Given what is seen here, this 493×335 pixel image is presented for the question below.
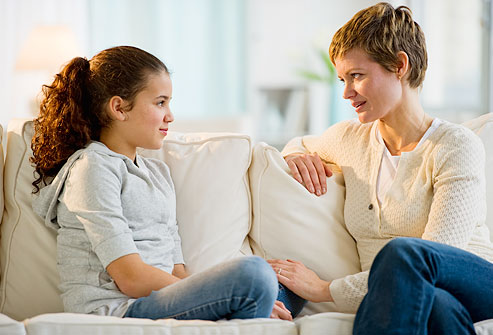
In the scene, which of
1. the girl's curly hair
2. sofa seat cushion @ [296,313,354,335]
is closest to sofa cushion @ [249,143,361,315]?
sofa seat cushion @ [296,313,354,335]

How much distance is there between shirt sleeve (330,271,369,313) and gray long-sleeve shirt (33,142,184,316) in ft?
1.39

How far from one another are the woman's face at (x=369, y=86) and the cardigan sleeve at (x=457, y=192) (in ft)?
0.64

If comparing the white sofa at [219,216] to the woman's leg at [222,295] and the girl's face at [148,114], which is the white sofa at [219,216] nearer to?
the girl's face at [148,114]

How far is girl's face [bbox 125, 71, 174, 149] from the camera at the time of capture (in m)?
1.61

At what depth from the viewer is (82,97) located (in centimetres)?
161

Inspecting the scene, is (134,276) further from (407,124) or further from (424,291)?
(407,124)

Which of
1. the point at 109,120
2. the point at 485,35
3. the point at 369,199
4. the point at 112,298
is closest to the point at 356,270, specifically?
the point at 369,199

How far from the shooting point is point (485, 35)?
3.97 meters

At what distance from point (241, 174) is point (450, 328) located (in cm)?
74

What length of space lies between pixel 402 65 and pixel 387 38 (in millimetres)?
83

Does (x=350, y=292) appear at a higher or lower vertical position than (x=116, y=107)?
lower

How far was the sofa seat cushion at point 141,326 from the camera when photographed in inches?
51.4

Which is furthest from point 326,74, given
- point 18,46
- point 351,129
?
point 351,129

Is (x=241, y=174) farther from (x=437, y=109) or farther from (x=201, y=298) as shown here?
(x=437, y=109)
